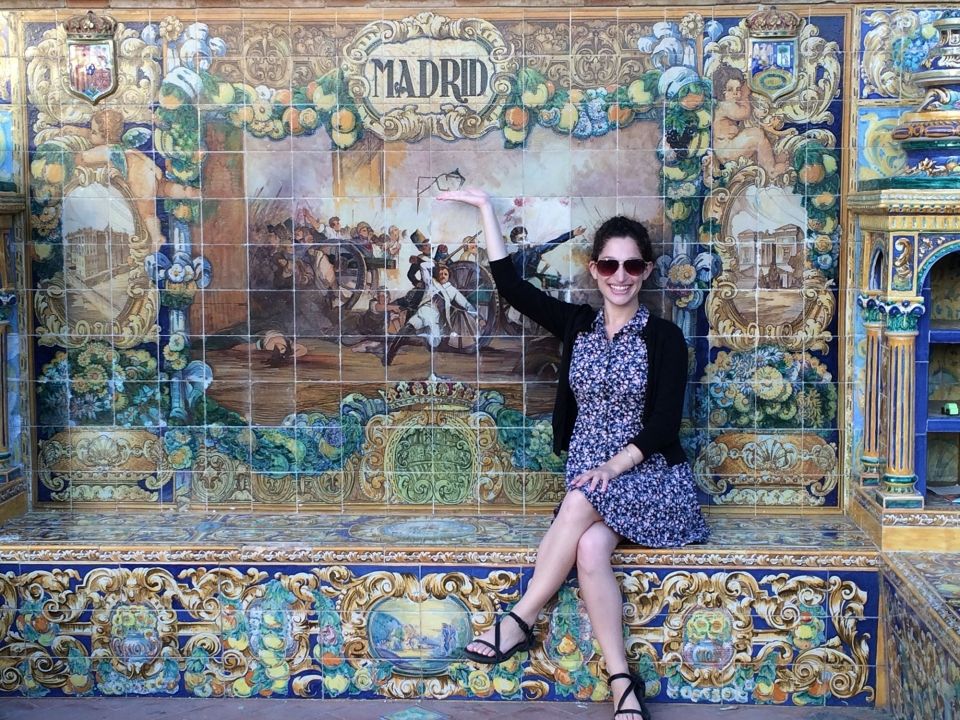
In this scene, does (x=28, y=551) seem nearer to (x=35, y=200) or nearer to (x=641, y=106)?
(x=35, y=200)

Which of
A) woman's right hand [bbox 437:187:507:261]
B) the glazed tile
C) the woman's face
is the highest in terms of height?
woman's right hand [bbox 437:187:507:261]

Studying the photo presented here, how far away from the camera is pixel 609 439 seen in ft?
16.3

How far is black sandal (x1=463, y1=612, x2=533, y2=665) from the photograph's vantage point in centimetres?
475

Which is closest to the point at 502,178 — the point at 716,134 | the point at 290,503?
the point at 716,134

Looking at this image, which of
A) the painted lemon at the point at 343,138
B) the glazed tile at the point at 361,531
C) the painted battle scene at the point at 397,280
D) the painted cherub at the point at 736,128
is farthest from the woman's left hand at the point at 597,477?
the painted lemon at the point at 343,138

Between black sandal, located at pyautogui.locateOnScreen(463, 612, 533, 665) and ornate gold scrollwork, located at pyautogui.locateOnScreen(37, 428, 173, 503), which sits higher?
ornate gold scrollwork, located at pyautogui.locateOnScreen(37, 428, 173, 503)

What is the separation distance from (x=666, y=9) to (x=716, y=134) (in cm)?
56

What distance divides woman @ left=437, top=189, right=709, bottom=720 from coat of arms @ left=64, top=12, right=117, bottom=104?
1565mm

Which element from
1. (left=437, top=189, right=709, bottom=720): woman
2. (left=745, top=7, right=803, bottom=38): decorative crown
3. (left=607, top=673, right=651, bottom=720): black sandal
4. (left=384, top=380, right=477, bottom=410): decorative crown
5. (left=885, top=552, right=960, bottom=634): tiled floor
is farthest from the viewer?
(left=384, top=380, right=477, bottom=410): decorative crown

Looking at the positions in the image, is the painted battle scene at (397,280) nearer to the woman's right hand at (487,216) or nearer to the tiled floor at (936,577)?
the woman's right hand at (487,216)

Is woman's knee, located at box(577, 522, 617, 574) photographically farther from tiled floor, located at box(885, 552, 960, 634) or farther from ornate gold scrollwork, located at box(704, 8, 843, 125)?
ornate gold scrollwork, located at box(704, 8, 843, 125)

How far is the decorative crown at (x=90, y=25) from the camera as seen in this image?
5.31m

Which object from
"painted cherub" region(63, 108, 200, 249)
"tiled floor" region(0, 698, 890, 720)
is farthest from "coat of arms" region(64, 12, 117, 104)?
"tiled floor" region(0, 698, 890, 720)

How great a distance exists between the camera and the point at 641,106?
528 cm
